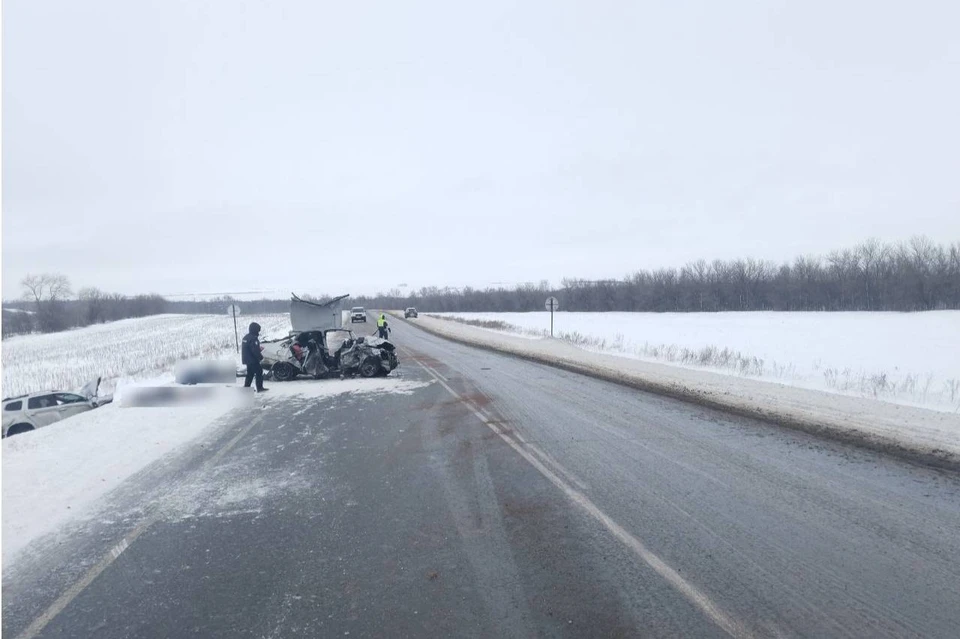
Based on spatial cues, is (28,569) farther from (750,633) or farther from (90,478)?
(750,633)

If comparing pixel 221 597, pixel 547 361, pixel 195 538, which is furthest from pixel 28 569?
pixel 547 361

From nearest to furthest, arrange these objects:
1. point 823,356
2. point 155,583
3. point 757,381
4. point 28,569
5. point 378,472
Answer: point 155,583 → point 28,569 → point 378,472 → point 757,381 → point 823,356

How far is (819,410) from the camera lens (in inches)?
423

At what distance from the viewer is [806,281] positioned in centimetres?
8669

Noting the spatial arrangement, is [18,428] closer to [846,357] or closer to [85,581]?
[85,581]

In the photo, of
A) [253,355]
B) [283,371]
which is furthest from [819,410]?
[283,371]

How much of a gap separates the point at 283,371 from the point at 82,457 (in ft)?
29.5

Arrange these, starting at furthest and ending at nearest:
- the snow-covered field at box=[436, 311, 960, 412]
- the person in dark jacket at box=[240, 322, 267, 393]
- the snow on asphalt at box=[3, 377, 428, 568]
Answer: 1. the person in dark jacket at box=[240, 322, 267, 393]
2. the snow-covered field at box=[436, 311, 960, 412]
3. the snow on asphalt at box=[3, 377, 428, 568]

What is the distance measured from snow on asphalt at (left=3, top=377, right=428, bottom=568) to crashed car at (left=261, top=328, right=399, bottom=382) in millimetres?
3402

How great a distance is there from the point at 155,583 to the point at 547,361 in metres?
18.3

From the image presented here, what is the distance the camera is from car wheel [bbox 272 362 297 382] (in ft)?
56.5

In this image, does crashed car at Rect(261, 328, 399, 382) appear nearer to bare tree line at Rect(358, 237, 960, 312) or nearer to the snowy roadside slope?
the snowy roadside slope

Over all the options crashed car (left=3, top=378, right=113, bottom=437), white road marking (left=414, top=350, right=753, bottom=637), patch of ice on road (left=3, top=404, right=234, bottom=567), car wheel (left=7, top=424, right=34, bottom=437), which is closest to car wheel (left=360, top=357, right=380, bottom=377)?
patch of ice on road (left=3, top=404, right=234, bottom=567)

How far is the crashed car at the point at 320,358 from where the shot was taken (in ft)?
56.8
